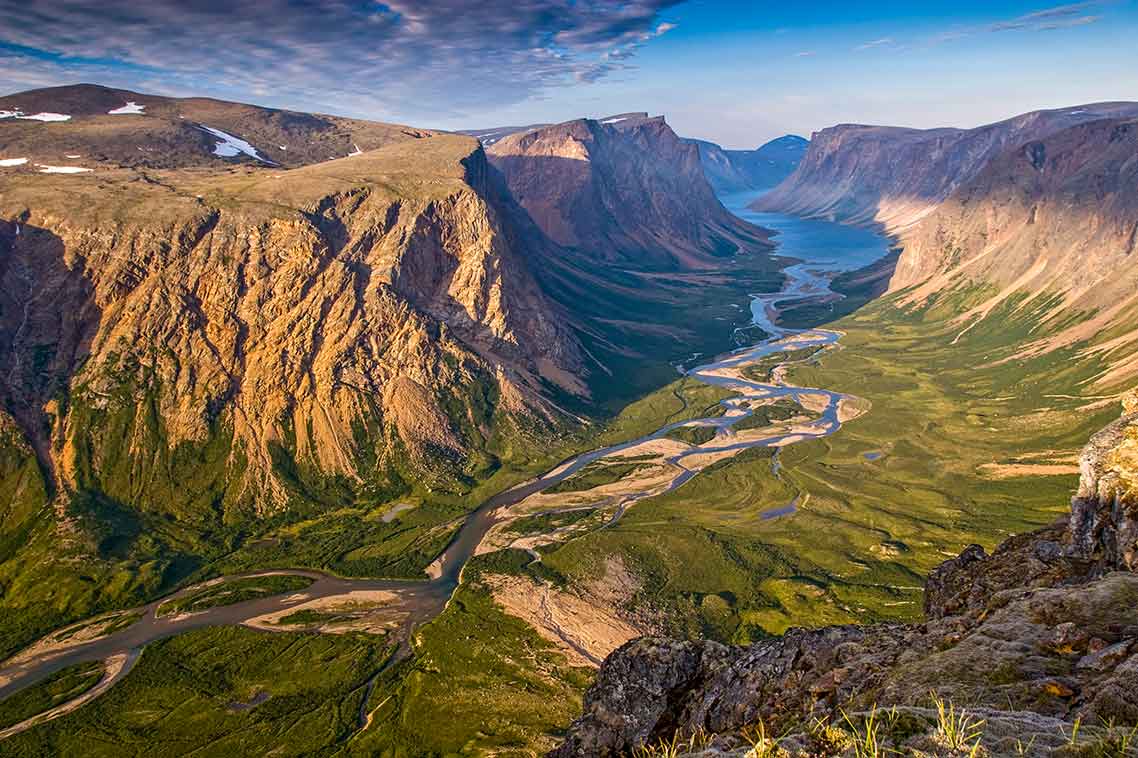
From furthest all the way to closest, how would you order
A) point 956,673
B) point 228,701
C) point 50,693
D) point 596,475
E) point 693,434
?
point 693,434 → point 596,475 → point 50,693 → point 228,701 → point 956,673

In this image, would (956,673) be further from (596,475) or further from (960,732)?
(596,475)

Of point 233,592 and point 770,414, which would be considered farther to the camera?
point 770,414

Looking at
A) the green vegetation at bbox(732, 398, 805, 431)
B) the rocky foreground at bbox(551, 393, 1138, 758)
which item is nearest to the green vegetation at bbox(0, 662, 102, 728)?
the rocky foreground at bbox(551, 393, 1138, 758)

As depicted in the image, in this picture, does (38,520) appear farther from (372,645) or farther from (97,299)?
(372,645)

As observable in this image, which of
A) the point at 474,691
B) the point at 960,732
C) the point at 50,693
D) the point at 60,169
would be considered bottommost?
the point at 474,691

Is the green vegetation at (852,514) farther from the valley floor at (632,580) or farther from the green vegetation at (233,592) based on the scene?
the green vegetation at (233,592)

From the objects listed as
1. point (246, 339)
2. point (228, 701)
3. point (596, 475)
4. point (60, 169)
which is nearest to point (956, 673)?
point (228, 701)

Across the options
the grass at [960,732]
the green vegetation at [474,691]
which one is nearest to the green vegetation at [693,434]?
the green vegetation at [474,691]

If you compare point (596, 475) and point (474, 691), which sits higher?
point (596, 475)
